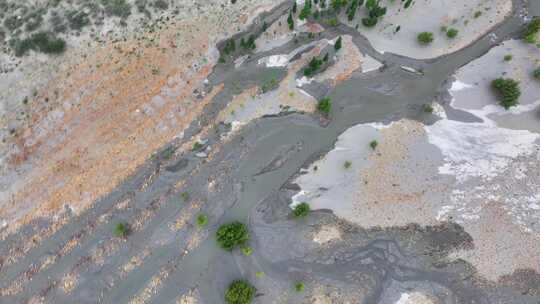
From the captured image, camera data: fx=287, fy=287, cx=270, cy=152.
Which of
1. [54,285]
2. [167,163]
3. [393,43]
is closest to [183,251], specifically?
[167,163]

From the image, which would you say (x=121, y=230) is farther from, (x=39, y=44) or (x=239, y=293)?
(x=39, y=44)

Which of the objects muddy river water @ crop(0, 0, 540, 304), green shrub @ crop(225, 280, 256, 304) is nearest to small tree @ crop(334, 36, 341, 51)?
muddy river water @ crop(0, 0, 540, 304)

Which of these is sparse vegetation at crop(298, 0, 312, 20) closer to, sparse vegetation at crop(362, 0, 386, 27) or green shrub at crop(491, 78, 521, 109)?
sparse vegetation at crop(362, 0, 386, 27)

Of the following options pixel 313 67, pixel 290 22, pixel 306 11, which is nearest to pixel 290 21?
pixel 290 22

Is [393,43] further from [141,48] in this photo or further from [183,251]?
[183,251]

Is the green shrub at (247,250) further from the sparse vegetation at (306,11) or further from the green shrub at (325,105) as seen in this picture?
the sparse vegetation at (306,11)

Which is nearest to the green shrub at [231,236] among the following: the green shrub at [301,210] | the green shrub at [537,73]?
the green shrub at [301,210]
